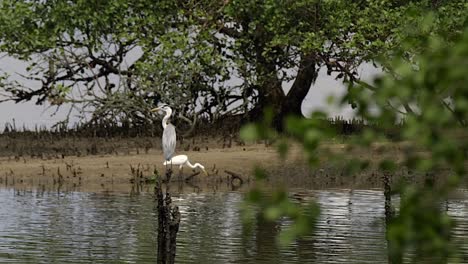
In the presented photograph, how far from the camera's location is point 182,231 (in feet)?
69.1

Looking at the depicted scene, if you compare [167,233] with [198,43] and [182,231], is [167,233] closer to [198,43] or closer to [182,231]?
[182,231]

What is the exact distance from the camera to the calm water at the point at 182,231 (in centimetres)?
1820

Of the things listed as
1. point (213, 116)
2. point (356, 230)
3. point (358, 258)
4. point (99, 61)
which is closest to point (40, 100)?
point (99, 61)

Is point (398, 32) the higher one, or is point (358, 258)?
point (398, 32)

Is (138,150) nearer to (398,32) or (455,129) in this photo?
(398,32)

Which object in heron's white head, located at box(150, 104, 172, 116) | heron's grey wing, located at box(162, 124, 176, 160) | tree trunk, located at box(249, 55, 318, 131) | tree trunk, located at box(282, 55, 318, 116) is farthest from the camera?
tree trunk, located at box(282, 55, 318, 116)

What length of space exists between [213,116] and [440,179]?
24.8 feet

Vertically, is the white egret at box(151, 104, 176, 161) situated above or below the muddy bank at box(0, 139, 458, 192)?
above

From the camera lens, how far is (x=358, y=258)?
18.0 metres

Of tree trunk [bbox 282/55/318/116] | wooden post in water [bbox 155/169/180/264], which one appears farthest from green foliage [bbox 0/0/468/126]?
wooden post in water [bbox 155/169/180/264]

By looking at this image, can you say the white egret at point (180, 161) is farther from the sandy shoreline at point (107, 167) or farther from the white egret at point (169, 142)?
the sandy shoreline at point (107, 167)

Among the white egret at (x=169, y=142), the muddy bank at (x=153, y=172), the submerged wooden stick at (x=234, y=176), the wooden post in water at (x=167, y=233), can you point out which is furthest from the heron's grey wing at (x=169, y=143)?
the wooden post in water at (x=167, y=233)

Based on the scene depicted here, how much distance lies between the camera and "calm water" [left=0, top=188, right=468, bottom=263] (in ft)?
59.7

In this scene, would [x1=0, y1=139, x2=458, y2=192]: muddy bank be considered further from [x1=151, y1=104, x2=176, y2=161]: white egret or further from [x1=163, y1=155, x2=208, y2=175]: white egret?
[x1=151, y1=104, x2=176, y2=161]: white egret
